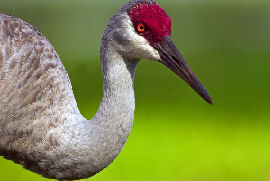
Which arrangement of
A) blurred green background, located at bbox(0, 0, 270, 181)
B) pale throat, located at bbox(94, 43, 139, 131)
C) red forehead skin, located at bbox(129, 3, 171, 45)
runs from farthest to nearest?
blurred green background, located at bbox(0, 0, 270, 181) < pale throat, located at bbox(94, 43, 139, 131) < red forehead skin, located at bbox(129, 3, 171, 45)

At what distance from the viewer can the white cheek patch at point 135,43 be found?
125 inches

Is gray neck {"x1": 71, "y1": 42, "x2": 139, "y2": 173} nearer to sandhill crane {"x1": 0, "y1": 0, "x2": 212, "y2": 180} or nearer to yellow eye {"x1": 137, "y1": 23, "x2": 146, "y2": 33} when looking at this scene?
sandhill crane {"x1": 0, "y1": 0, "x2": 212, "y2": 180}

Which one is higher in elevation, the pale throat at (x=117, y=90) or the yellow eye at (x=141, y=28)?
the yellow eye at (x=141, y=28)

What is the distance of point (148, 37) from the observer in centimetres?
318

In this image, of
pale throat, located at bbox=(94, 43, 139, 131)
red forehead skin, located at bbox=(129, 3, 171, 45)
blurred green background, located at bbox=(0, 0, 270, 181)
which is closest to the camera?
red forehead skin, located at bbox=(129, 3, 171, 45)

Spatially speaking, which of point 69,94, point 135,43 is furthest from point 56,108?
point 135,43

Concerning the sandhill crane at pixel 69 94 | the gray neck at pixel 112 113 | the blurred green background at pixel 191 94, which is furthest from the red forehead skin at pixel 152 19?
the blurred green background at pixel 191 94

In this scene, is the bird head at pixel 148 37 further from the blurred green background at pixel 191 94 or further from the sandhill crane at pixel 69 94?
the blurred green background at pixel 191 94

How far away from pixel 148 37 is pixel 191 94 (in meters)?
8.38

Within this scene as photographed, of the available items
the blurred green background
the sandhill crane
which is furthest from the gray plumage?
the blurred green background

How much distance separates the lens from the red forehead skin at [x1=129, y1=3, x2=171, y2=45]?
10.3 ft

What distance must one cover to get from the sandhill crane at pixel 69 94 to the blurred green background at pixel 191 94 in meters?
3.23

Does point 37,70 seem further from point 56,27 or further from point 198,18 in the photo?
point 198,18

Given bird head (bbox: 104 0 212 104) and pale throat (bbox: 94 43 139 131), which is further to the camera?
pale throat (bbox: 94 43 139 131)
